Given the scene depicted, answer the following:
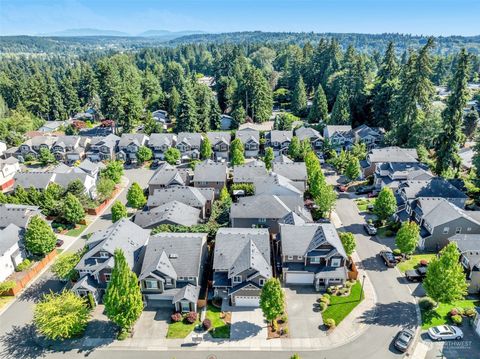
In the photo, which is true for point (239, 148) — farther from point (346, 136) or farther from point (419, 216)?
point (419, 216)

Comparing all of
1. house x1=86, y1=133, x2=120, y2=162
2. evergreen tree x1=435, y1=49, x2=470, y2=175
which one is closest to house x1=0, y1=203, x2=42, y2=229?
house x1=86, y1=133, x2=120, y2=162

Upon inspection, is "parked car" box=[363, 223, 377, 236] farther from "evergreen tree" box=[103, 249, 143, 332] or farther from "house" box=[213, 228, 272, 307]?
"evergreen tree" box=[103, 249, 143, 332]

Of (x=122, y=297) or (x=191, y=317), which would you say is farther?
(x=191, y=317)

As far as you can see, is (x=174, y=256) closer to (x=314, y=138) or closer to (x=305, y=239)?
(x=305, y=239)

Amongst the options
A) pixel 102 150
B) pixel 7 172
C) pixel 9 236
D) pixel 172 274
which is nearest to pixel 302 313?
pixel 172 274

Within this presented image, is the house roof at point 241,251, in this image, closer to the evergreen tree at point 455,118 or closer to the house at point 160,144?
the evergreen tree at point 455,118

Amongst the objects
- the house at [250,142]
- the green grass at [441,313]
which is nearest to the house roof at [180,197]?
the house at [250,142]

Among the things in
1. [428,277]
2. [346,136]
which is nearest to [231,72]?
[346,136]
